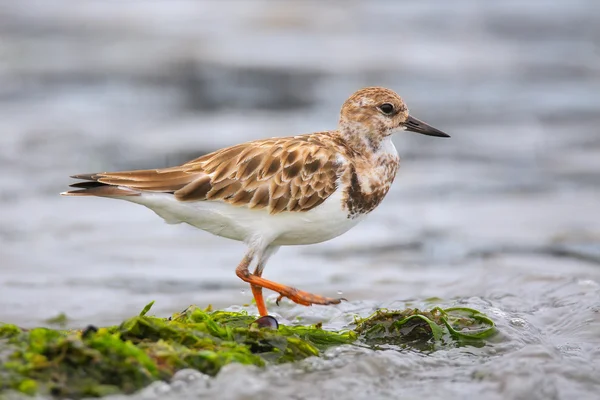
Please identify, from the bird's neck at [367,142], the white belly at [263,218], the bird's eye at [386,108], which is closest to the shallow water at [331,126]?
the white belly at [263,218]

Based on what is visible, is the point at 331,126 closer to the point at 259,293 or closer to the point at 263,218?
the point at 259,293

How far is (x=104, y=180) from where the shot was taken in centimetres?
502

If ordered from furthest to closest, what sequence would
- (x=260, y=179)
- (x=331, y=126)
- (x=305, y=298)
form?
(x=331, y=126), (x=260, y=179), (x=305, y=298)

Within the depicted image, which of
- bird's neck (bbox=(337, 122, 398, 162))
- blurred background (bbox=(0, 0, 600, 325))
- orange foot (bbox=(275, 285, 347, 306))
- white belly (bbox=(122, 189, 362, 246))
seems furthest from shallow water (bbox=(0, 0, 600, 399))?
bird's neck (bbox=(337, 122, 398, 162))

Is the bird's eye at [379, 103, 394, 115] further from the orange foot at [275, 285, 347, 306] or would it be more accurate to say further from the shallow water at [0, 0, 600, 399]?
the shallow water at [0, 0, 600, 399]

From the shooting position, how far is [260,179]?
5082mm

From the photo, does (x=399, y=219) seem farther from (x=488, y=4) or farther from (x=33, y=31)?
(x=488, y=4)

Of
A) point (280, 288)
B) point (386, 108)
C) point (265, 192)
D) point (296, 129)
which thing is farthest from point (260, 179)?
point (296, 129)

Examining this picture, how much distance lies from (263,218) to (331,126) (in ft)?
25.5

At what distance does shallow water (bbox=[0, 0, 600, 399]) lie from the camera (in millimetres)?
5035

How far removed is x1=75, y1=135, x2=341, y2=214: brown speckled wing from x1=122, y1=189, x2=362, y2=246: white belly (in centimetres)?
4

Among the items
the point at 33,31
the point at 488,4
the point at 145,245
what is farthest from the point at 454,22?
the point at 145,245

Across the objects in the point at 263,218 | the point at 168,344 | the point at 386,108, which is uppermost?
the point at 386,108

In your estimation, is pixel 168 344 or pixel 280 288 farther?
pixel 280 288
